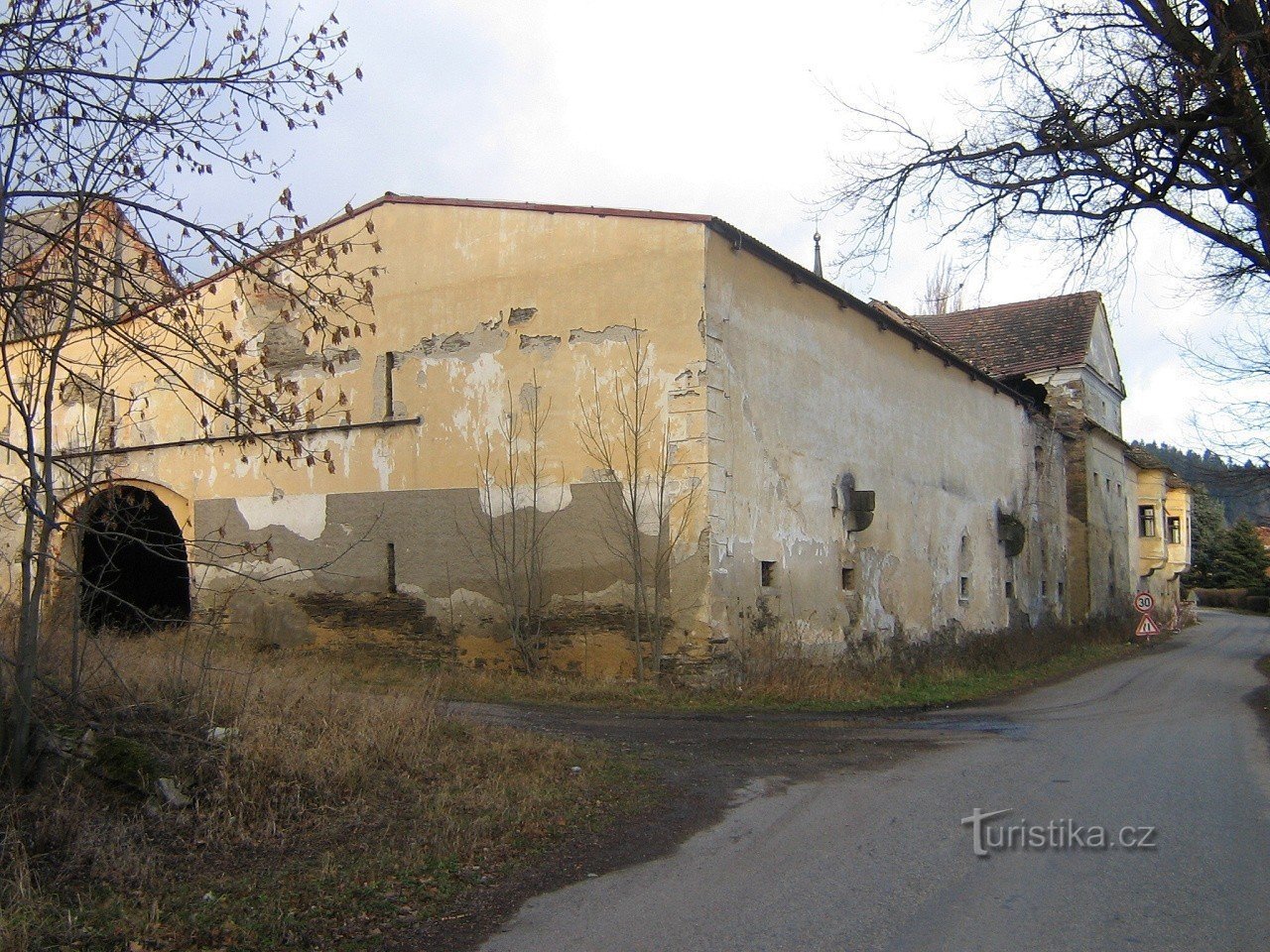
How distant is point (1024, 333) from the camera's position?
33.8 metres

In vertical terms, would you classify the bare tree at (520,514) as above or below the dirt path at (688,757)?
above

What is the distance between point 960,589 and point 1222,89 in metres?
13.6

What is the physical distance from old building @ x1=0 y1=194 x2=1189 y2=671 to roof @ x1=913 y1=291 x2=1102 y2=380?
1436 centimetres

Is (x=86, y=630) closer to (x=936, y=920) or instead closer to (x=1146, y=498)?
(x=936, y=920)

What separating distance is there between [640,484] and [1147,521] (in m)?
34.3

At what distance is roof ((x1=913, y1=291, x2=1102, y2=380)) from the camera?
32.3 m

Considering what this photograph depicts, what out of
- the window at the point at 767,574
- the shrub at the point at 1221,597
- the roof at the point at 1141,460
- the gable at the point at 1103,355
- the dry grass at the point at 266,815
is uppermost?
the gable at the point at 1103,355

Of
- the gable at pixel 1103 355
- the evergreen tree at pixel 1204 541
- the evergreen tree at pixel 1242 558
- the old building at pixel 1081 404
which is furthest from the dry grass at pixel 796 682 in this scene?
the evergreen tree at pixel 1204 541

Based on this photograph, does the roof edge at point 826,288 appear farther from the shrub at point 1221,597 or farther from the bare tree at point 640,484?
the shrub at point 1221,597

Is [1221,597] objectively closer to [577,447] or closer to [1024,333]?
[1024,333]

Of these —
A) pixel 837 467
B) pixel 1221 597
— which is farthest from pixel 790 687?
pixel 1221 597

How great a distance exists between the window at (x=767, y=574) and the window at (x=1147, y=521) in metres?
31.6

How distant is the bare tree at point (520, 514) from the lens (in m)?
14.0

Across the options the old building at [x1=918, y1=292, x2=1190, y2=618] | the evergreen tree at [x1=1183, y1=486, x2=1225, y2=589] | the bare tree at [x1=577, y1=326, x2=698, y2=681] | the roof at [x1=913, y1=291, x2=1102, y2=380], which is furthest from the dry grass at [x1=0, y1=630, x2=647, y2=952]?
the evergreen tree at [x1=1183, y1=486, x2=1225, y2=589]
